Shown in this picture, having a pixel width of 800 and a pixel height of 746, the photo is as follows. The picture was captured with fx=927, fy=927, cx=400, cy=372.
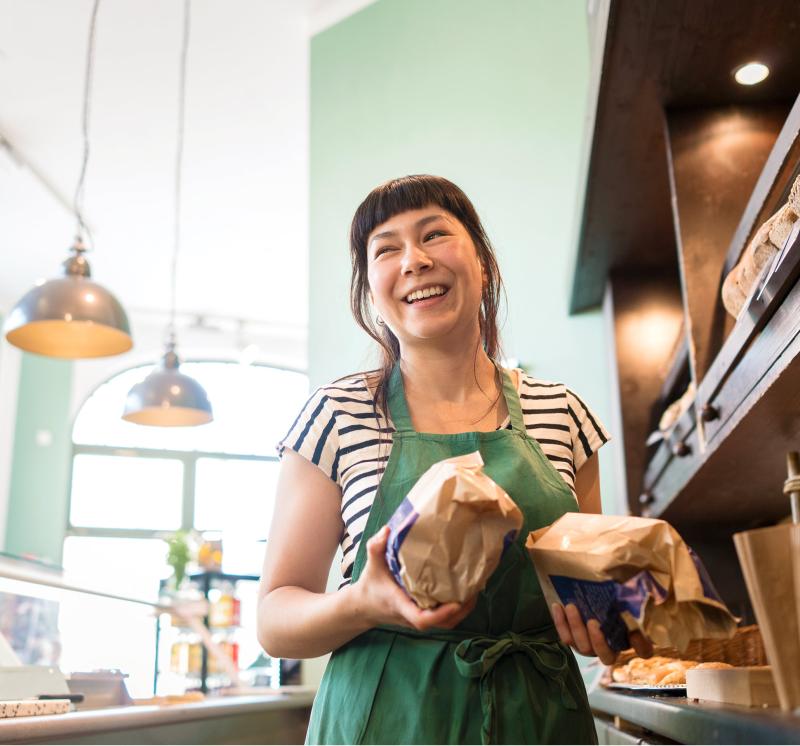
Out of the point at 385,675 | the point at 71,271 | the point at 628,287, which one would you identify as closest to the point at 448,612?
the point at 385,675

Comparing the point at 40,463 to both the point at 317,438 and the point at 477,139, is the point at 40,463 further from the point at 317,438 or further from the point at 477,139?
the point at 317,438

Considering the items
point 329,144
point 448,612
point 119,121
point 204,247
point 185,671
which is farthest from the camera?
point 204,247

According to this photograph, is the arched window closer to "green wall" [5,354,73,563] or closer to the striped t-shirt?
"green wall" [5,354,73,563]

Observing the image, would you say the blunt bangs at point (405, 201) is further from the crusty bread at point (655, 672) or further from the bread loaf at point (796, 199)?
the crusty bread at point (655, 672)

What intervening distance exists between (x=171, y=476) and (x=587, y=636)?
955 cm

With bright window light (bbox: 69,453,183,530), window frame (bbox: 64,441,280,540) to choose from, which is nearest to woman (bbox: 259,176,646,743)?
window frame (bbox: 64,441,280,540)

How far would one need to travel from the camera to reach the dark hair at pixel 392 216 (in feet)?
4.58

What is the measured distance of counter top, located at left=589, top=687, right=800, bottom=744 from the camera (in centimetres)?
83

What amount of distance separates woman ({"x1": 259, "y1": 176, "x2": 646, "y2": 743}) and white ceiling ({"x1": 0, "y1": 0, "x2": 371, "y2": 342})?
3.90 meters

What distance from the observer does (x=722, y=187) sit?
7.77 feet

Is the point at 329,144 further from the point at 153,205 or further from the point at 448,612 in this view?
the point at 448,612

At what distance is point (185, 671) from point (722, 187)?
4.01 metres

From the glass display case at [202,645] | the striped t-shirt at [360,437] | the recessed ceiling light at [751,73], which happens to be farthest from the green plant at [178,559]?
the striped t-shirt at [360,437]

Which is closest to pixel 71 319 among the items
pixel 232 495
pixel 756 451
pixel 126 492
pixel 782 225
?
pixel 756 451
